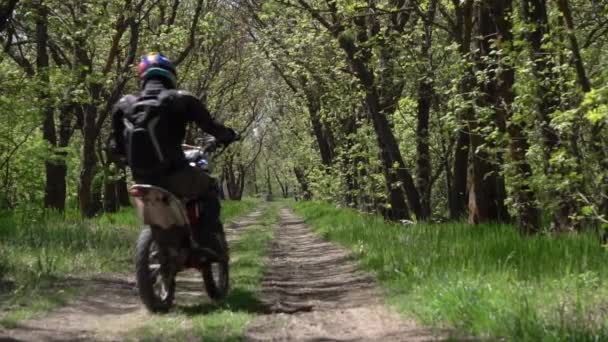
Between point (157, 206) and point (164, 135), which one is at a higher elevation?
point (164, 135)

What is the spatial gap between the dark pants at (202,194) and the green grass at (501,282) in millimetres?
1769

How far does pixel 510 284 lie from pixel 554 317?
1.25 meters

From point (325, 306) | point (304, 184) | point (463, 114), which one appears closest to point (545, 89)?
point (463, 114)

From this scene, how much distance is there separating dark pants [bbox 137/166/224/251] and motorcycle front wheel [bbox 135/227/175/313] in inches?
16.9

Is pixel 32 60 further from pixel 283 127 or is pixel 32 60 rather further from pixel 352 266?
pixel 283 127

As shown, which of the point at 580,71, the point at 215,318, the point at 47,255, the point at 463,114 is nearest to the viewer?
the point at 215,318

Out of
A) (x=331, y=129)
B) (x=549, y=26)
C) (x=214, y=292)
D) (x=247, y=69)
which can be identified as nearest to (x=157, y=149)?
(x=214, y=292)

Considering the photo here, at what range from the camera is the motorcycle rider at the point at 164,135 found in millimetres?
5965

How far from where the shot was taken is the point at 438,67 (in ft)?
50.6

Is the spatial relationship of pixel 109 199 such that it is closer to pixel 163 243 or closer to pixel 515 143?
pixel 515 143

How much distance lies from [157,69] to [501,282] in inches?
136

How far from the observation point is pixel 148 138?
19.5ft

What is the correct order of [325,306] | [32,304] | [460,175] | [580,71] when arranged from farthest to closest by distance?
[460,175] < [580,71] < [325,306] < [32,304]

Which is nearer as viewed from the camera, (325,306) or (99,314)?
(99,314)
